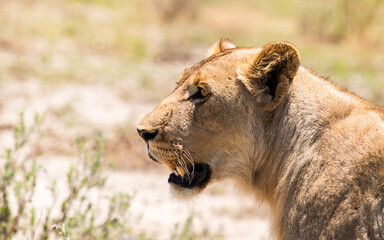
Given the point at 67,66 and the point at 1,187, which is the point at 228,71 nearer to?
the point at 1,187

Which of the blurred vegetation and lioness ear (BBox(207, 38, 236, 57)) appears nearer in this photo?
lioness ear (BBox(207, 38, 236, 57))

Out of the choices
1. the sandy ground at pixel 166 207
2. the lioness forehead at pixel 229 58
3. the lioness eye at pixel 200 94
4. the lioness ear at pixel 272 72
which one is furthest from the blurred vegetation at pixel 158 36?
the lioness ear at pixel 272 72

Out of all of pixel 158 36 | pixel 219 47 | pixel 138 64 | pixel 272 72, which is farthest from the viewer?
pixel 158 36

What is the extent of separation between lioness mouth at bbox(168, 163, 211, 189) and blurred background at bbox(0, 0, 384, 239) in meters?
0.23

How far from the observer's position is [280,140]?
2.89m

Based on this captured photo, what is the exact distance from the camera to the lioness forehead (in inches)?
120

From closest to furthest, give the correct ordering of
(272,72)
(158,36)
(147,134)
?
(272,72) < (147,134) < (158,36)

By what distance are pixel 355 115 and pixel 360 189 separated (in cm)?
40

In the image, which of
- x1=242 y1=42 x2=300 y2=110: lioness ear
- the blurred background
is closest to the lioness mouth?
the blurred background

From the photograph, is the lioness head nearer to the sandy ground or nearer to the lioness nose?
the lioness nose

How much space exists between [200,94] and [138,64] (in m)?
8.09

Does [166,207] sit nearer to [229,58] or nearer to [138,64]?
[229,58]

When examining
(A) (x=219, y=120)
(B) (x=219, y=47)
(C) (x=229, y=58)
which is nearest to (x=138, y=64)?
(B) (x=219, y=47)

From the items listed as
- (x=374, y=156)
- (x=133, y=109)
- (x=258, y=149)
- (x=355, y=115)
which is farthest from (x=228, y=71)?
(x=133, y=109)
